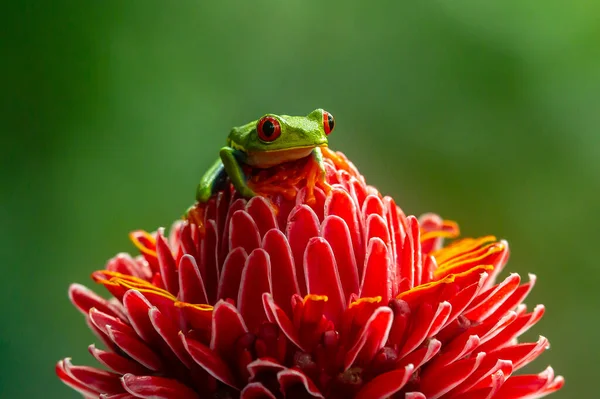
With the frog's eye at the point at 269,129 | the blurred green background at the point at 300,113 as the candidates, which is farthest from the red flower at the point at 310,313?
the blurred green background at the point at 300,113

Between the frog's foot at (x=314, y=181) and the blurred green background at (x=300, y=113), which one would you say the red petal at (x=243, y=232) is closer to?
the frog's foot at (x=314, y=181)

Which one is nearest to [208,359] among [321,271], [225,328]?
[225,328]

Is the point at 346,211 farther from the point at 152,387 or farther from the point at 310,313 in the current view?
the point at 152,387

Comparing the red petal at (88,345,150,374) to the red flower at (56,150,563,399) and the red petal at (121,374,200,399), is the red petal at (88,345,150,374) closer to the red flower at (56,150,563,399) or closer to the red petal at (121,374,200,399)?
the red flower at (56,150,563,399)

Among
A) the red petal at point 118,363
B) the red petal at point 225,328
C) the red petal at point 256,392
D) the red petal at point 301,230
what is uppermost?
the red petal at point 301,230

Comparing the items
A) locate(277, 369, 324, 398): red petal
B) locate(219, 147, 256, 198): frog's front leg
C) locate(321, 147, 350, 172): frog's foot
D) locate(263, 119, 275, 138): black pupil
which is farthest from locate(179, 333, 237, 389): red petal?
locate(321, 147, 350, 172): frog's foot
